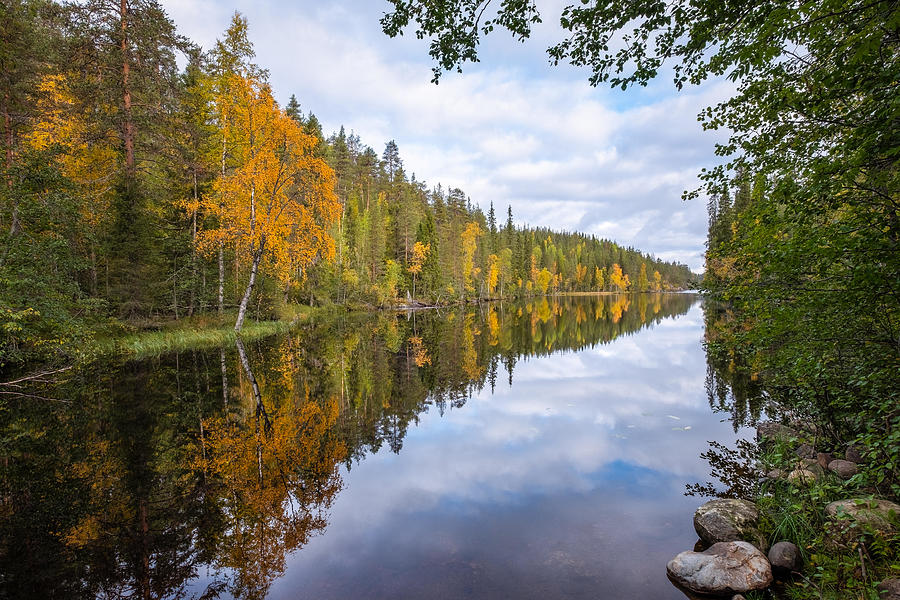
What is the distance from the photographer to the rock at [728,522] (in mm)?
5016

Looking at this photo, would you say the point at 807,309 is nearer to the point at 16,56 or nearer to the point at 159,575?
the point at 159,575

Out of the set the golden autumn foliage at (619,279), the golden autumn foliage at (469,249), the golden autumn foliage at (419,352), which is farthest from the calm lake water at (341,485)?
the golden autumn foliage at (619,279)

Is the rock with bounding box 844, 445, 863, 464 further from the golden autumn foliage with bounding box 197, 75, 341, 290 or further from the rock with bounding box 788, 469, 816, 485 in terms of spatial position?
the golden autumn foliage with bounding box 197, 75, 341, 290

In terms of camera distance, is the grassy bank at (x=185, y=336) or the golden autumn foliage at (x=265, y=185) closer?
the grassy bank at (x=185, y=336)

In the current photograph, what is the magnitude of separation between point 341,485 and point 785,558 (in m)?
6.34

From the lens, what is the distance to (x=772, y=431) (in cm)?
857

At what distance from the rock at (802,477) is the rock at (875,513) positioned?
0.94 m

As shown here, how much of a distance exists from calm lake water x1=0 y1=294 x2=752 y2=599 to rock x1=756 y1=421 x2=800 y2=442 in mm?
696

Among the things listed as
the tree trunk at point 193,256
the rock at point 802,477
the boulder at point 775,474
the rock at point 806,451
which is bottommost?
the boulder at point 775,474

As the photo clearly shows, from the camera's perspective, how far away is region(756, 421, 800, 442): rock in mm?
7706

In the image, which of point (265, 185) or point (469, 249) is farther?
point (469, 249)

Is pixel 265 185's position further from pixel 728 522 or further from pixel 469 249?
pixel 469 249

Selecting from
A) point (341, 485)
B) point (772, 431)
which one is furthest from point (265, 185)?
point (772, 431)

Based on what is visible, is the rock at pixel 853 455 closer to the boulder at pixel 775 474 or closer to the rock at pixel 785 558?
the boulder at pixel 775 474
